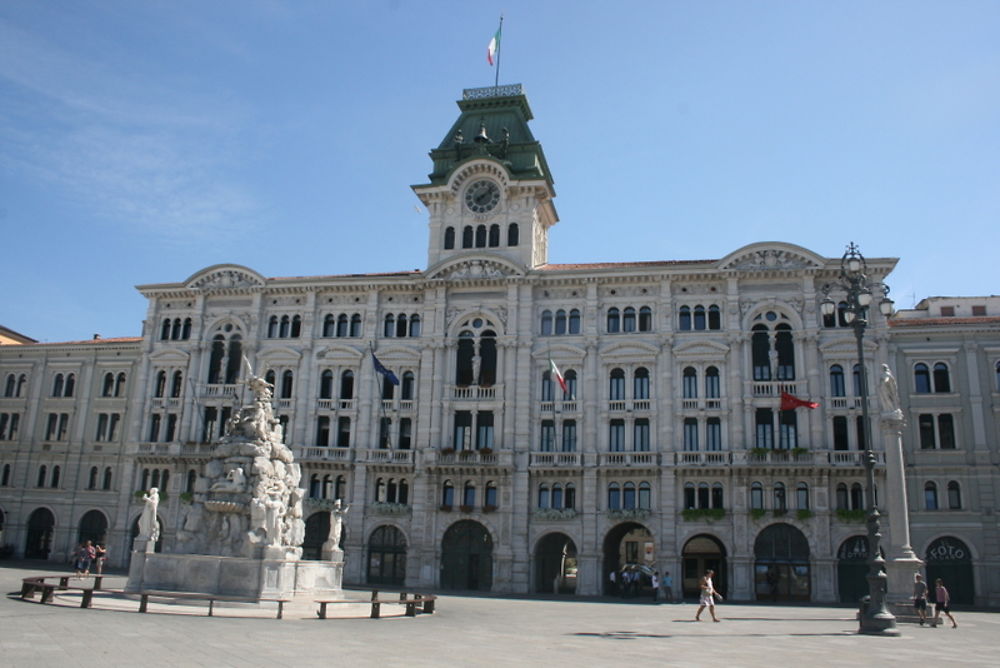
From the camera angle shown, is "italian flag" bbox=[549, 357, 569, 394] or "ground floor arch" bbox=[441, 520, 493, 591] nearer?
"italian flag" bbox=[549, 357, 569, 394]

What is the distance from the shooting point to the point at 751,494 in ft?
154

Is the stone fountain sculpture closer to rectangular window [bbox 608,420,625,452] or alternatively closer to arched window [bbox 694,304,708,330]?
rectangular window [bbox 608,420,625,452]

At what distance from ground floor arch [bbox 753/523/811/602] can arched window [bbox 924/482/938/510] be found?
22.4 ft

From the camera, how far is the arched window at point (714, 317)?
165 feet

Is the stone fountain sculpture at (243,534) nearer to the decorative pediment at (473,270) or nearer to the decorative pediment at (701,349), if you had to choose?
the decorative pediment at (473,270)

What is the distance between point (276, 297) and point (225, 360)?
17.0 feet

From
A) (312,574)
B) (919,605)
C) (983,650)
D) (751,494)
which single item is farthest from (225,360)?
(983,650)

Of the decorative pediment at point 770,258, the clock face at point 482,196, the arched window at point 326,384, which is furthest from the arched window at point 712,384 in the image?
the arched window at point 326,384

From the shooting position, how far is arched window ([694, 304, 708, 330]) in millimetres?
50469

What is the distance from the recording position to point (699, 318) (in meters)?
50.6

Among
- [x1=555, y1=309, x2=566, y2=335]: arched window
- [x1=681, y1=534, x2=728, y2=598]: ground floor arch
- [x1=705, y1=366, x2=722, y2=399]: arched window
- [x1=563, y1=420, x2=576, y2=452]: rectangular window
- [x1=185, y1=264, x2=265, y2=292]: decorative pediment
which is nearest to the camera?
[x1=681, y1=534, x2=728, y2=598]: ground floor arch

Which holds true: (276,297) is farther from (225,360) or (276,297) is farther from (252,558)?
(252,558)

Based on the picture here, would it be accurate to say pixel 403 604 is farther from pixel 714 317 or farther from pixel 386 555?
pixel 714 317

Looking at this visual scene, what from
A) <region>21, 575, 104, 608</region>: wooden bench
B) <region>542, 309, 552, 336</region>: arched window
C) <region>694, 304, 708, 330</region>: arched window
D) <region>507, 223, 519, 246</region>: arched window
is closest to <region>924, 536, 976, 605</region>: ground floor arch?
<region>694, 304, 708, 330</region>: arched window
